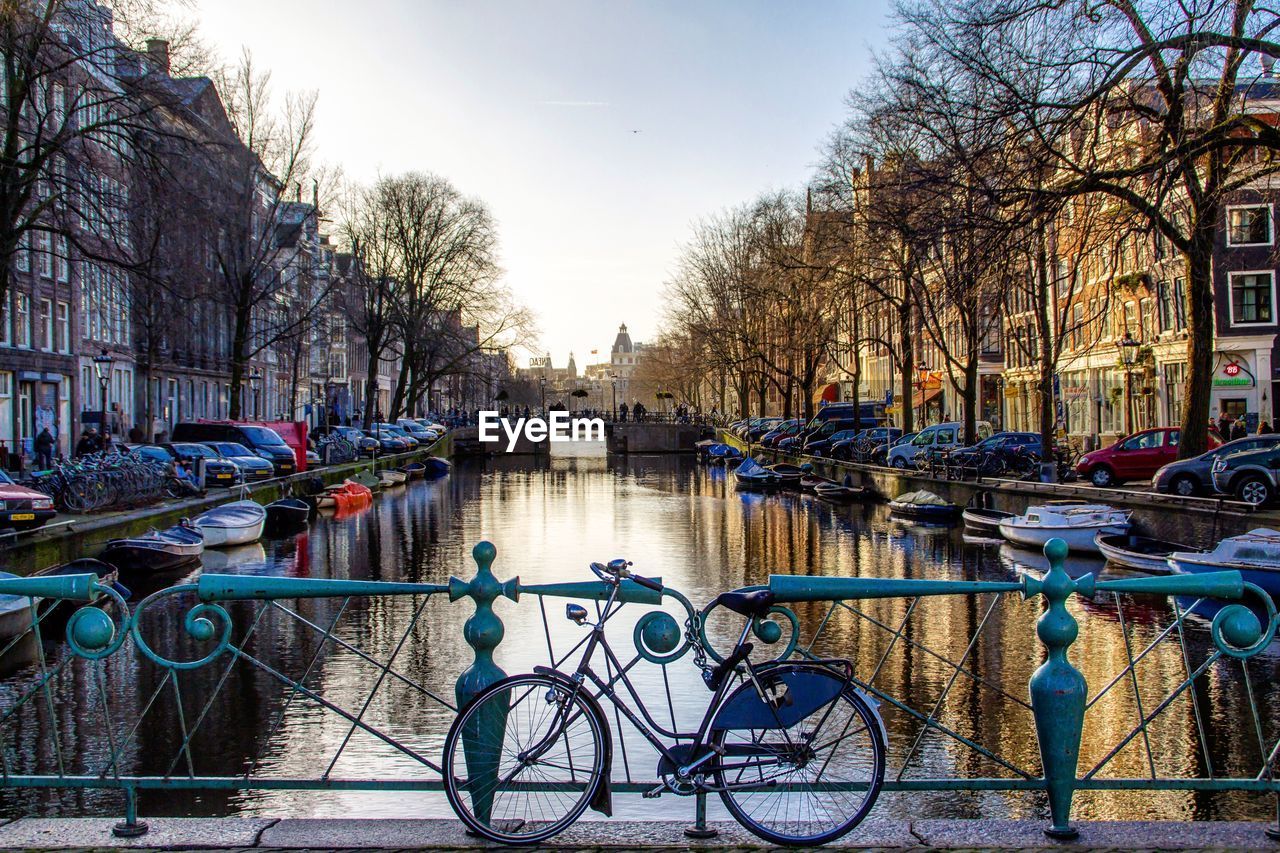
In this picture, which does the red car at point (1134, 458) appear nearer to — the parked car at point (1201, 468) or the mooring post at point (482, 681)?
the parked car at point (1201, 468)

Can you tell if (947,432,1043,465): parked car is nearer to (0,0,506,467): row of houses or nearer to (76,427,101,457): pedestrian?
(0,0,506,467): row of houses

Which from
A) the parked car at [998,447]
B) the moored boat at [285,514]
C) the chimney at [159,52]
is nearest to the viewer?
the chimney at [159,52]

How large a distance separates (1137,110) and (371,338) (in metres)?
60.5

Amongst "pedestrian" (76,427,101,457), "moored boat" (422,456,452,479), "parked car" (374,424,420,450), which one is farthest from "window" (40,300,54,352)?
"parked car" (374,424,420,450)

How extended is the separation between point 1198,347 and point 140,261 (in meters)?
22.9

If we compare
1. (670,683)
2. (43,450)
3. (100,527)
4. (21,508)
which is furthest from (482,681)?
(43,450)

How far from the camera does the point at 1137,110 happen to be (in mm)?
20750

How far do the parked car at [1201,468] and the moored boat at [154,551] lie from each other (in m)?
21.6

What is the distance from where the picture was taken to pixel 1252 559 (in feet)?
65.5

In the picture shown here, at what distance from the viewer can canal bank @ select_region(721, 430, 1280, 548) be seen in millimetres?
24781

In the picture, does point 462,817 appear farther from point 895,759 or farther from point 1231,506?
point 1231,506

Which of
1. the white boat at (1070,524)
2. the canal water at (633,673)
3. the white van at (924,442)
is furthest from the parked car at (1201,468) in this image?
the white van at (924,442)

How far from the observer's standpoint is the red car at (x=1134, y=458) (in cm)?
3775
